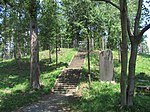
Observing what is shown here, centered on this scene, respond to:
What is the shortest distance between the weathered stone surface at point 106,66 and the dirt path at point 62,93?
7.50 ft

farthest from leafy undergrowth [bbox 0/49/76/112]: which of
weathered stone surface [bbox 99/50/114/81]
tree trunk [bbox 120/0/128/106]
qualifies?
tree trunk [bbox 120/0/128/106]

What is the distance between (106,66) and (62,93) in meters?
4.25

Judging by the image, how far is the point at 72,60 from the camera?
100ft

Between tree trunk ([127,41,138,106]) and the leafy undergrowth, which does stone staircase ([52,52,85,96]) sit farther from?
tree trunk ([127,41,138,106])

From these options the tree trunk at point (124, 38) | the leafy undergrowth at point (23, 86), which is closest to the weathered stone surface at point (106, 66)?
the leafy undergrowth at point (23, 86)

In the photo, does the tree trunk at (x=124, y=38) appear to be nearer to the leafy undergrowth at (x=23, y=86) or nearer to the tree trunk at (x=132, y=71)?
the tree trunk at (x=132, y=71)

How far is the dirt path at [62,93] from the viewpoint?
12688mm

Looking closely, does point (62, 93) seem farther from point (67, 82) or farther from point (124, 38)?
point (124, 38)

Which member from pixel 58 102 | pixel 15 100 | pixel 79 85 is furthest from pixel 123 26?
pixel 79 85

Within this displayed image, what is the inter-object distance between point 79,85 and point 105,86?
2.41 metres

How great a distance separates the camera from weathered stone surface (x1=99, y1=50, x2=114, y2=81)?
65.4 ft

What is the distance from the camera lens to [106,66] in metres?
20.0

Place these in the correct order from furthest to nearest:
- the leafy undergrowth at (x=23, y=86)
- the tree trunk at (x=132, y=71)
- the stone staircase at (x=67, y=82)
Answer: the stone staircase at (x=67, y=82) < the leafy undergrowth at (x=23, y=86) < the tree trunk at (x=132, y=71)

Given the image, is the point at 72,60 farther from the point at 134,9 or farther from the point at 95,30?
the point at 95,30
